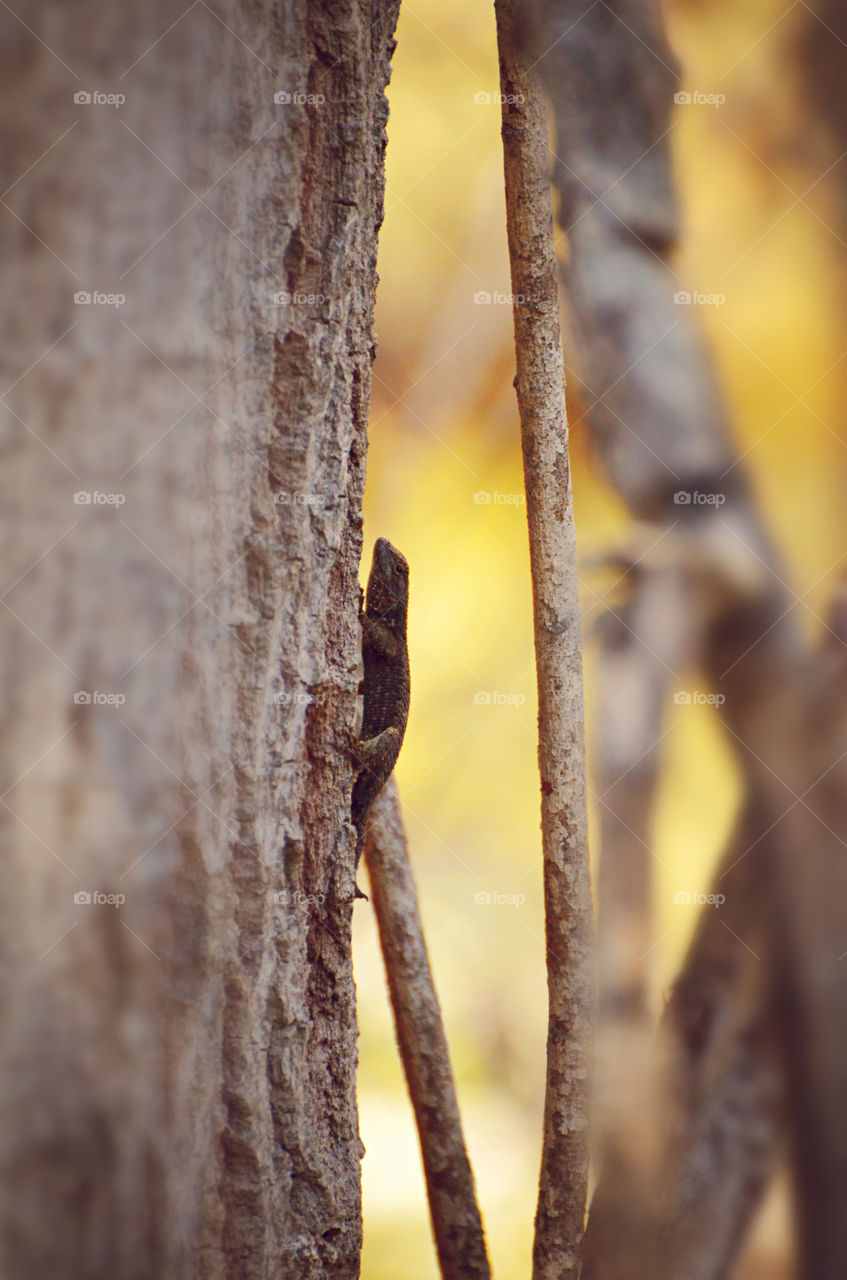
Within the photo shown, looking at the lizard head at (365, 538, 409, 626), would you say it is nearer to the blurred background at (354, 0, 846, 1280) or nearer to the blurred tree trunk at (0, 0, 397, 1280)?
the blurred background at (354, 0, 846, 1280)

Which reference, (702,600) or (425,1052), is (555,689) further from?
(425,1052)

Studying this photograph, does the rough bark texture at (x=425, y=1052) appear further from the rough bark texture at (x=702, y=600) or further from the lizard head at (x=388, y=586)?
the lizard head at (x=388, y=586)

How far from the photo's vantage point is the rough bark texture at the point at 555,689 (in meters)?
1.10

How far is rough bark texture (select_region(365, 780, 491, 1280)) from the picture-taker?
1291 mm

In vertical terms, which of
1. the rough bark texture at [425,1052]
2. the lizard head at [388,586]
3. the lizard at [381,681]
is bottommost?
the rough bark texture at [425,1052]

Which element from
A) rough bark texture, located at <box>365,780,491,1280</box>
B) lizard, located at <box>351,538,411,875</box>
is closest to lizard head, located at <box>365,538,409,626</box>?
lizard, located at <box>351,538,411,875</box>

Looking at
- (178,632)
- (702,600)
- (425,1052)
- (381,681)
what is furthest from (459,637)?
(178,632)

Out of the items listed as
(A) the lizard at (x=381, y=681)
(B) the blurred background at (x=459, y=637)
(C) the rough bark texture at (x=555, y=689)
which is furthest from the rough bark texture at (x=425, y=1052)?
(B) the blurred background at (x=459, y=637)

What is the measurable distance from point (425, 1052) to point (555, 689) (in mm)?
632

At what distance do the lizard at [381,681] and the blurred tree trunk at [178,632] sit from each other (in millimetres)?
233

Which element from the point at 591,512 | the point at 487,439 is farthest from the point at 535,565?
the point at 487,439

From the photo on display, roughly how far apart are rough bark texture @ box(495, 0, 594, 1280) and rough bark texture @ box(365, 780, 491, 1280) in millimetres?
202

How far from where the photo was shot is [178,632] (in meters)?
0.75

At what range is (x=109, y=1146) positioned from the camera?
657 mm
